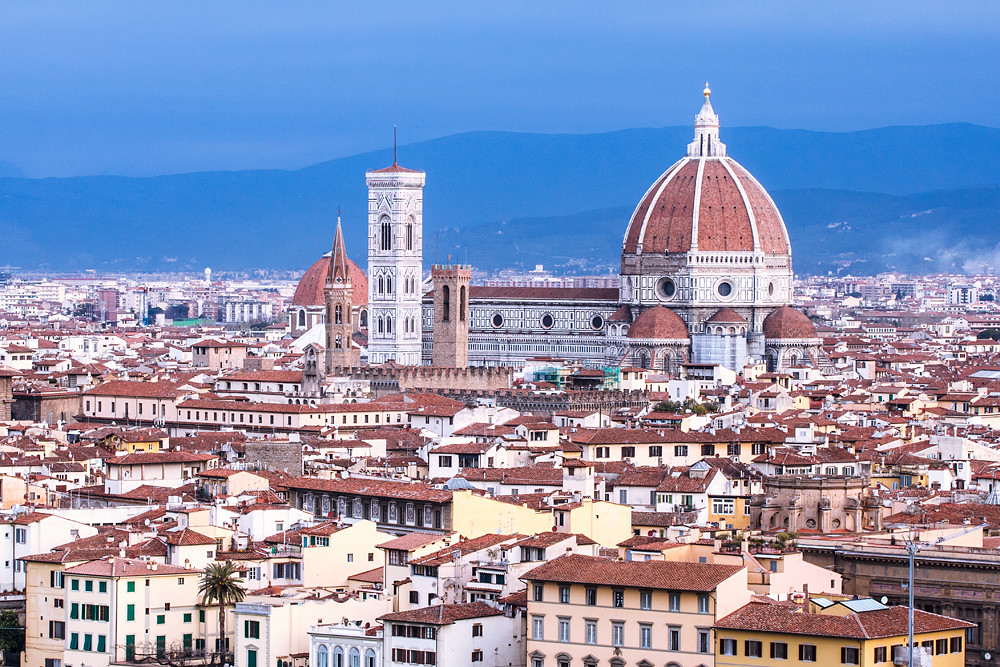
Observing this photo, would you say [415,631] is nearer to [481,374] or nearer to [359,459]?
[359,459]

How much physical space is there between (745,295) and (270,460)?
72.3 m

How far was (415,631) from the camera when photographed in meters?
35.1

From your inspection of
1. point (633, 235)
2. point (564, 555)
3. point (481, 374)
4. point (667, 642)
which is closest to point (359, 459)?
Answer: point (564, 555)

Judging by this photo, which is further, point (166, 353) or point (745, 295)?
point (166, 353)

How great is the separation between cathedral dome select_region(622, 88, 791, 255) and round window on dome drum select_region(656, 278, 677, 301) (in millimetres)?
1507

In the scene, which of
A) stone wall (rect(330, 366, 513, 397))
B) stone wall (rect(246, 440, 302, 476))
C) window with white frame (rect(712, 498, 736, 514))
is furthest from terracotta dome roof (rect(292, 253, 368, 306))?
window with white frame (rect(712, 498, 736, 514))

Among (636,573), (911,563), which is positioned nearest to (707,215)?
(636,573)

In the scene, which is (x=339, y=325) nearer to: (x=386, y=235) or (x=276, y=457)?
(x=386, y=235)

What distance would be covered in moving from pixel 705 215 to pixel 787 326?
8793 millimetres

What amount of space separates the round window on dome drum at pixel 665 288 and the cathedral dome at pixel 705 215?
1507 millimetres

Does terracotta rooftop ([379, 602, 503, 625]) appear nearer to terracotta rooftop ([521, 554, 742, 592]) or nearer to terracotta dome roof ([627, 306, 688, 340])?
terracotta rooftop ([521, 554, 742, 592])

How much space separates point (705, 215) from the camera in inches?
5022

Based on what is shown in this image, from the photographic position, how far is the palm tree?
3934cm

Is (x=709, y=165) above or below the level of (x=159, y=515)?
above
